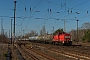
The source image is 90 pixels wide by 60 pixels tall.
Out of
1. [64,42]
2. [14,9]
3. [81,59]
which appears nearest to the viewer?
[81,59]

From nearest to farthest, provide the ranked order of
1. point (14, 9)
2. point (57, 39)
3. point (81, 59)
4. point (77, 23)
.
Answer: point (81, 59) < point (14, 9) < point (57, 39) < point (77, 23)

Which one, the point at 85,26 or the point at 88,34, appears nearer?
the point at 88,34

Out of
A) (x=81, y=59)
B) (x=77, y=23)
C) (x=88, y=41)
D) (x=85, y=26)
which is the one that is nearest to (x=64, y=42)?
(x=77, y=23)

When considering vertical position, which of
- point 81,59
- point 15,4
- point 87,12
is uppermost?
point 15,4

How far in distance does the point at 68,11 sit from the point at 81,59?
2028 centimetres

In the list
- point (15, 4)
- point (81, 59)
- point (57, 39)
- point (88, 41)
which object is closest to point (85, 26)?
point (88, 41)

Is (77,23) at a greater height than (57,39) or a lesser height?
greater

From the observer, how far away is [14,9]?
4522cm

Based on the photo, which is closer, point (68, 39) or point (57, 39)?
point (68, 39)

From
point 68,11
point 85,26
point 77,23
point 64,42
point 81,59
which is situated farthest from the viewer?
point 85,26

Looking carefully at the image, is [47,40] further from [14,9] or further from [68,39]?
[14,9]

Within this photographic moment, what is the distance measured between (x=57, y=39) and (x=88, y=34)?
1836 cm

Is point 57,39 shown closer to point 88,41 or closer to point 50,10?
point 50,10

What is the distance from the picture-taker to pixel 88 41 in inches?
2761
